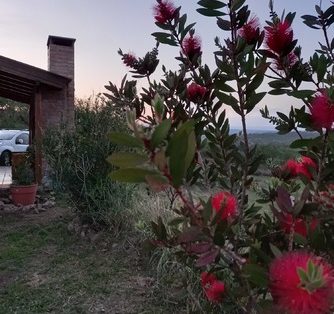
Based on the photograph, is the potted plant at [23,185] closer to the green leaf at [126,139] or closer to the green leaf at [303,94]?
the green leaf at [303,94]

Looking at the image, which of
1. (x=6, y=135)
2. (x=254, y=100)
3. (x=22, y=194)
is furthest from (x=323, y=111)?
(x=6, y=135)

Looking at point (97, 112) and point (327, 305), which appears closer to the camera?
point (327, 305)

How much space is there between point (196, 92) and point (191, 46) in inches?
6.1

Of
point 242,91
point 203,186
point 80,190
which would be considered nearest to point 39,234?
point 80,190

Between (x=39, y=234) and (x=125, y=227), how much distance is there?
1.22 metres

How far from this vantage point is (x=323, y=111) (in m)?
0.90

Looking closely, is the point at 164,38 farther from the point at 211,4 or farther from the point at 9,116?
the point at 9,116

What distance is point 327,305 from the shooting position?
1.93 feet

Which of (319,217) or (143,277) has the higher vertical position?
(319,217)

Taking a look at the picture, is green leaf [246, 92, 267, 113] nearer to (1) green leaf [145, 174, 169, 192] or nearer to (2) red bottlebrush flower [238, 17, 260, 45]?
(2) red bottlebrush flower [238, 17, 260, 45]

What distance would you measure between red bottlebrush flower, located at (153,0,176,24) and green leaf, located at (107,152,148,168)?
2.26 feet

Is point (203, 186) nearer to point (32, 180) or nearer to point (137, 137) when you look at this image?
point (137, 137)

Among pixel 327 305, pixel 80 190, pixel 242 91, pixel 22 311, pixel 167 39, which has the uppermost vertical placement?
pixel 167 39

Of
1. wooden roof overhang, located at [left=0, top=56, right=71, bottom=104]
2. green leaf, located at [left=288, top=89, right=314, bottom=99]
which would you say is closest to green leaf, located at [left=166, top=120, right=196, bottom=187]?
green leaf, located at [left=288, top=89, right=314, bottom=99]
